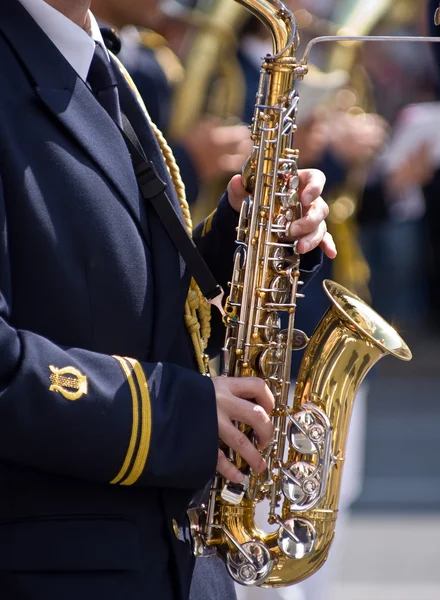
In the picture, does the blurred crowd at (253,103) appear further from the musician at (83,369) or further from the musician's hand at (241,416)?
the musician's hand at (241,416)

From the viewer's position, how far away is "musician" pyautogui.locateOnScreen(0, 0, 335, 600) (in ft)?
6.02

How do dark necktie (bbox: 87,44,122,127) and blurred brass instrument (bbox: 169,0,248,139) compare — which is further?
blurred brass instrument (bbox: 169,0,248,139)

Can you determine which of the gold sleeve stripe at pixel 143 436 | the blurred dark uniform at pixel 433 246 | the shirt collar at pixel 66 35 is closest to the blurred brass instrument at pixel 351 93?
the shirt collar at pixel 66 35

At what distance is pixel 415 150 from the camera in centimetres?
482

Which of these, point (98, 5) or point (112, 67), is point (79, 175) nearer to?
point (112, 67)

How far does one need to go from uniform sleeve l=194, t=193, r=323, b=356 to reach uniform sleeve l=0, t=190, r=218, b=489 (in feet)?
1.63

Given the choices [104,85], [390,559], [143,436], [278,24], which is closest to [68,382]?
[143,436]

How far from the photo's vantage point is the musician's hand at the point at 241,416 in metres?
1.98

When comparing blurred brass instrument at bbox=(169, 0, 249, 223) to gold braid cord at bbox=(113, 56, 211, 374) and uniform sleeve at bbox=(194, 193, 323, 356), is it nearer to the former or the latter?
uniform sleeve at bbox=(194, 193, 323, 356)

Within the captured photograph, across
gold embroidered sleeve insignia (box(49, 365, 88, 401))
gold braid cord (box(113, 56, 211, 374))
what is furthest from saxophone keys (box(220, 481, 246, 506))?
gold embroidered sleeve insignia (box(49, 365, 88, 401))

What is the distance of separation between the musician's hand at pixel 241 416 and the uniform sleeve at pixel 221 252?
423mm

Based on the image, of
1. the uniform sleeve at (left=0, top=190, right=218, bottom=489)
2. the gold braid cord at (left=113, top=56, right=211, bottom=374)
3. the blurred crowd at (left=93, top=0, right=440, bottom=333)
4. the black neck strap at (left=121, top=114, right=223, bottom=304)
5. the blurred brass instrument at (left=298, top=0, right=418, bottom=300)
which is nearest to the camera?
the uniform sleeve at (left=0, top=190, right=218, bottom=489)

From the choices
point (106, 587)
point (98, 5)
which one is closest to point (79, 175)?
point (106, 587)

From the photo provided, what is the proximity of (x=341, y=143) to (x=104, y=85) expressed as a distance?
198cm
